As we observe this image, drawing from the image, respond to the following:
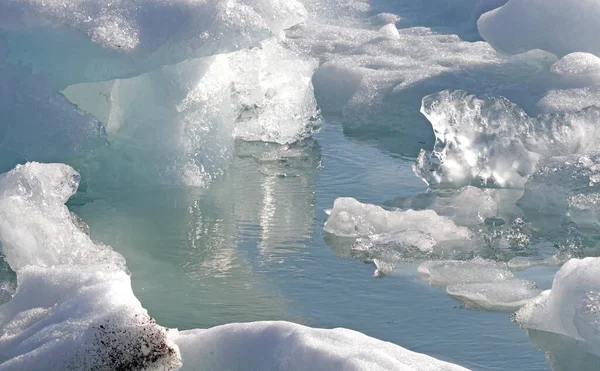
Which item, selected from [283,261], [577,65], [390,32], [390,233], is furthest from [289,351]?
[390,32]

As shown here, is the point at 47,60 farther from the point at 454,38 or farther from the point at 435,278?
the point at 454,38

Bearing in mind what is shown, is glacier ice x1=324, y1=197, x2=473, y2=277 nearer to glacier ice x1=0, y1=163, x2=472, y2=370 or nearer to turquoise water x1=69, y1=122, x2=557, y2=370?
turquoise water x1=69, y1=122, x2=557, y2=370

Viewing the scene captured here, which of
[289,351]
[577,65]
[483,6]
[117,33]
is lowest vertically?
[289,351]

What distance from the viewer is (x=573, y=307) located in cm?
337

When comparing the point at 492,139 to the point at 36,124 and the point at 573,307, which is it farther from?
the point at 36,124

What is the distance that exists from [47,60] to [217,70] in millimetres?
956

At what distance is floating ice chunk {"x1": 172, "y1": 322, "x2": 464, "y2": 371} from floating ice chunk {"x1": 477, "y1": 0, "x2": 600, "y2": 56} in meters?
4.57

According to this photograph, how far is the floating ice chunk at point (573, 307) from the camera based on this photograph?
10.8 feet

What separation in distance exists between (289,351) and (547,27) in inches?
187

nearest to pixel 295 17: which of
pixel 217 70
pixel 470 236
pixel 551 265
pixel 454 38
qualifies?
pixel 217 70

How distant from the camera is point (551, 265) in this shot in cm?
418

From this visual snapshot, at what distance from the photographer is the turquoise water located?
354cm

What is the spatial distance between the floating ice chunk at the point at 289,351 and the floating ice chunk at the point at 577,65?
4390mm

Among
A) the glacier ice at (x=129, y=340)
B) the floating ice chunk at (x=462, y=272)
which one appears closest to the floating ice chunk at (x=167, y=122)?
→ the floating ice chunk at (x=462, y=272)
